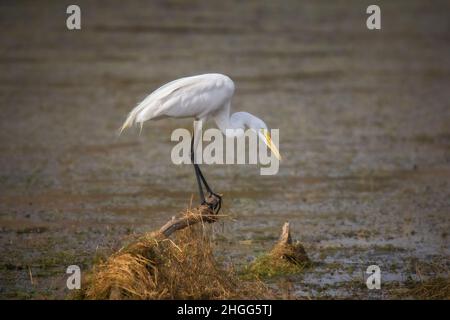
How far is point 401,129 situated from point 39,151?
623 centimetres

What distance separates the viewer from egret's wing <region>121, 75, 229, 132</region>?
8859 mm

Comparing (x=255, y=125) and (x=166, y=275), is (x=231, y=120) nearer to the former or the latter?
(x=255, y=125)

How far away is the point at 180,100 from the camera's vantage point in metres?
8.94

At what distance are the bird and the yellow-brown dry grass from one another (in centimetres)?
107

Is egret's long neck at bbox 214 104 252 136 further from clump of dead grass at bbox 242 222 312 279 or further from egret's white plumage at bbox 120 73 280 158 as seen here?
clump of dead grass at bbox 242 222 312 279

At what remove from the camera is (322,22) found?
27.0 meters

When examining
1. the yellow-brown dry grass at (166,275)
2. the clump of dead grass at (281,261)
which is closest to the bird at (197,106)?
the clump of dead grass at (281,261)

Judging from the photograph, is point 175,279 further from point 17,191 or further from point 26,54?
point 26,54

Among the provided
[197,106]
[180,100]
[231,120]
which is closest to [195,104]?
[197,106]

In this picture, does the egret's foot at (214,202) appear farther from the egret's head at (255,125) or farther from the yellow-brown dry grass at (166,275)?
the egret's head at (255,125)

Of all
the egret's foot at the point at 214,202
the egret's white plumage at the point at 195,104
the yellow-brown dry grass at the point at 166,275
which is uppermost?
the egret's white plumage at the point at 195,104

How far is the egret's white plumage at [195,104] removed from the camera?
8.88 m

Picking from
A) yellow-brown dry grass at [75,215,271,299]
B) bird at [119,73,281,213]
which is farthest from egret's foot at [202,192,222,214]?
yellow-brown dry grass at [75,215,271,299]
